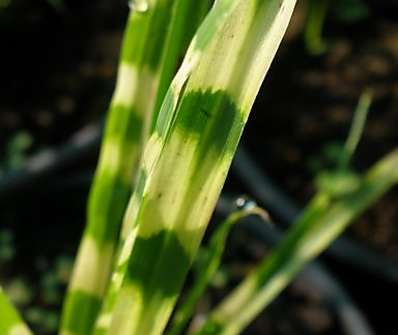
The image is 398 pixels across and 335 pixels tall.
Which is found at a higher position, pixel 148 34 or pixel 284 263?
pixel 148 34

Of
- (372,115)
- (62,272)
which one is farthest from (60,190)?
(372,115)

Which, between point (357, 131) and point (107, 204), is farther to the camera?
point (357, 131)

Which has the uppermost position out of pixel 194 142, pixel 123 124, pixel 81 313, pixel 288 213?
pixel 194 142

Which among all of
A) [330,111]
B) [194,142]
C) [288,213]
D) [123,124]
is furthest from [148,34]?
[330,111]

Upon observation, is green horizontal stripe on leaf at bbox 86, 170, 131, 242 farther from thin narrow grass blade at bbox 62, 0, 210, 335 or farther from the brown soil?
the brown soil

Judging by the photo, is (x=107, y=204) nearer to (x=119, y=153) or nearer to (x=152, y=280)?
(x=119, y=153)

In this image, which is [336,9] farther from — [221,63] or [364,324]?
[221,63]
